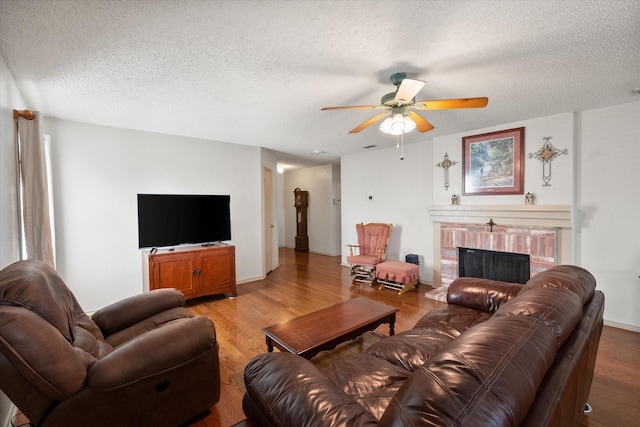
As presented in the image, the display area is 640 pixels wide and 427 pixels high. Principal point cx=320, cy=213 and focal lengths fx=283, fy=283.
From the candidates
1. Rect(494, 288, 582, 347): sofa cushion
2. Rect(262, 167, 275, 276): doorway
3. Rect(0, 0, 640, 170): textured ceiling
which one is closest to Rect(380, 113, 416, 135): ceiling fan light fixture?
Rect(0, 0, 640, 170): textured ceiling

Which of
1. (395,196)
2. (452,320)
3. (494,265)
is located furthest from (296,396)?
(395,196)

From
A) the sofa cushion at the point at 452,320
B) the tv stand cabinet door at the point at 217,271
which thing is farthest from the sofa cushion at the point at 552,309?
the tv stand cabinet door at the point at 217,271

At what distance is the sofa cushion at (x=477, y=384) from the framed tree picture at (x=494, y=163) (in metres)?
3.54

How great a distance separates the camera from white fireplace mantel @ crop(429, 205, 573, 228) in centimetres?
337

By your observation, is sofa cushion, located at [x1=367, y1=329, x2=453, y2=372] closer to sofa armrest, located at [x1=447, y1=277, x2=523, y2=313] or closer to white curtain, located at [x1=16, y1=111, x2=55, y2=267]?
sofa armrest, located at [x1=447, y1=277, x2=523, y2=313]

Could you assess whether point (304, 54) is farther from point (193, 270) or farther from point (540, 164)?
point (540, 164)

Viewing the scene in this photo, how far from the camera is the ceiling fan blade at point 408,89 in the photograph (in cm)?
194

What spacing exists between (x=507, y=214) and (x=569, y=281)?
8.28ft

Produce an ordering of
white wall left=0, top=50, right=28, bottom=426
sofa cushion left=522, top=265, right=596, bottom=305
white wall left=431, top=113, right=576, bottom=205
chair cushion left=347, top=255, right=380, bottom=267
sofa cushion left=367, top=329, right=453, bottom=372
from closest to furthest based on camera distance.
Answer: sofa cushion left=522, top=265, right=596, bottom=305 < sofa cushion left=367, top=329, right=453, bottom=372 < white wall left=0, top=50, right=28, bottom=426 < white wall left=431, top=113, right=576, bottom=205 < chair cushion left=347, top=255, right=380, bottom=267

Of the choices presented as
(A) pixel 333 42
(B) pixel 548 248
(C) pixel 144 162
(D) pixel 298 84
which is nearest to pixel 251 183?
(C) pixel 144 162

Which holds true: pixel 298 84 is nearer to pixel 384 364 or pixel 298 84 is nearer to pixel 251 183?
pixel 384 364

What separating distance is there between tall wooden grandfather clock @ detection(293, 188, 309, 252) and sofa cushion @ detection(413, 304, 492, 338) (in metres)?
5.88

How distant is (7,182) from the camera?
2029 mm

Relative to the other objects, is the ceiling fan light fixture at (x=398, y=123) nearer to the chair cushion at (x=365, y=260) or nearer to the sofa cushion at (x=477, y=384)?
the sofa cushion at (x=477, y=384)
